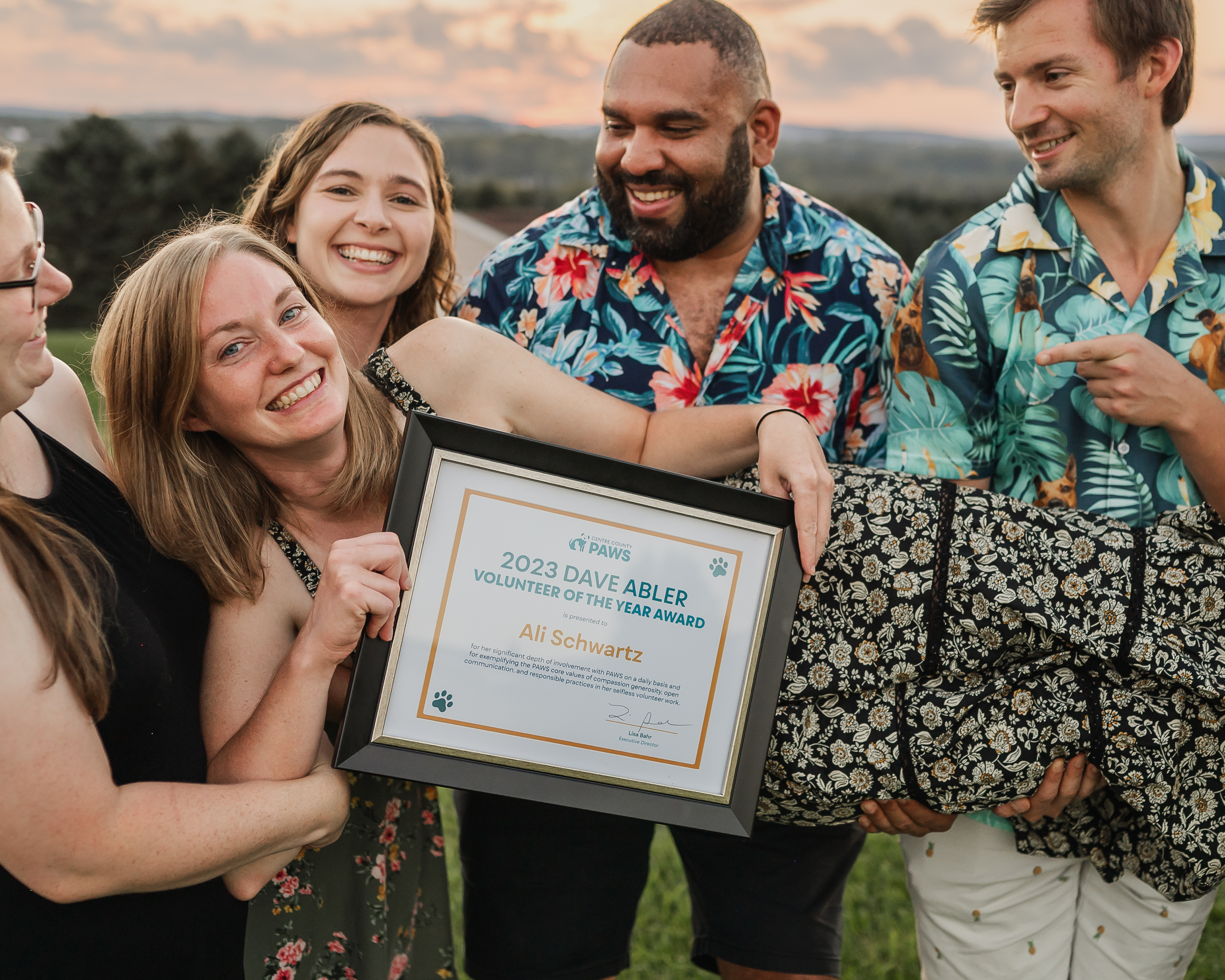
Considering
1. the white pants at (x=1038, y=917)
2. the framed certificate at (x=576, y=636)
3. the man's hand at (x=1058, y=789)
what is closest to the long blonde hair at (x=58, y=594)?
the framed certificate at (x=576, y=636)

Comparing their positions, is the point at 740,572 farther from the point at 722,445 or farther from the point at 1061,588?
the point at 1061,588

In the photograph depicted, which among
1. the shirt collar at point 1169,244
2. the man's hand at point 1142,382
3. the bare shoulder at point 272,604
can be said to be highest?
the shirt collar at point 1169,244

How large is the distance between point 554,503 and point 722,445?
52 centimetres

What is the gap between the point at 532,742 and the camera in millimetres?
1873

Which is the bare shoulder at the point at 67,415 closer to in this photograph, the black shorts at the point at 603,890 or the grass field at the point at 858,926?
the black shorts at the point at 603,890

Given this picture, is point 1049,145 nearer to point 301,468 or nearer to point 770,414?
point 770,414

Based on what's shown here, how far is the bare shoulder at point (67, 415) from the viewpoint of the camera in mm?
1884

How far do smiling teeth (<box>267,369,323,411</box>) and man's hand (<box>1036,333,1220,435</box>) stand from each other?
4.79ft

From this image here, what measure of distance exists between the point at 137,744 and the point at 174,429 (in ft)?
1.97

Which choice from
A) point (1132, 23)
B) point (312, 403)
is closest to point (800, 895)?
point (312, 403)

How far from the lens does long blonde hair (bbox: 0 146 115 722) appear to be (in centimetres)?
149

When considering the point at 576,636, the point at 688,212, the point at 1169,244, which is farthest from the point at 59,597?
the point at 1169,244

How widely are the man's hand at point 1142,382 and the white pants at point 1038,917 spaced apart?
0.99m
